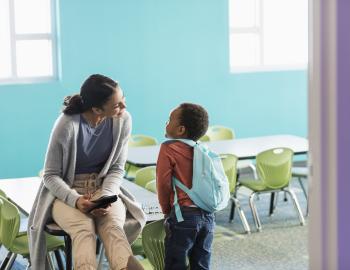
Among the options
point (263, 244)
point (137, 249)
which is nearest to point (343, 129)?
point (137, 249)

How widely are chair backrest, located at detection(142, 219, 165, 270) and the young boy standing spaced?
73 mm

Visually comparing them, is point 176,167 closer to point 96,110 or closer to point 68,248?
point 96,110

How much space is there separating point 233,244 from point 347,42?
16.4ft

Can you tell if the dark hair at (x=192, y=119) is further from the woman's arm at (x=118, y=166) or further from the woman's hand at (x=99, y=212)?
the woman's hand at (x=99, y=212)

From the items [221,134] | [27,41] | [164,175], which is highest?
[27,41]

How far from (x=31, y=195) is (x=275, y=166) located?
2.25 m

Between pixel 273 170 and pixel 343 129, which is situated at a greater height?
pixel 343 129

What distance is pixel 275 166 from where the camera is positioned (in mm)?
6289

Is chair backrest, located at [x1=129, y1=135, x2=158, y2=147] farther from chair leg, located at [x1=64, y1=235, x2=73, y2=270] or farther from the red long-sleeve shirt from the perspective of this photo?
the red long-sleeve shirt

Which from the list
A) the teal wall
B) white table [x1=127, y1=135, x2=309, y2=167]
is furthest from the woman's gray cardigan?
the teal wall

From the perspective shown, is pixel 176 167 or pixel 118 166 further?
pixel 118 166

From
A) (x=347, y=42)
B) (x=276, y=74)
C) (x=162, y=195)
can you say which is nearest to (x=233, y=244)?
(x=162, y=195)

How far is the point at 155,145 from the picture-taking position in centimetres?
702

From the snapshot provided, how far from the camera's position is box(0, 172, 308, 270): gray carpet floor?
5.44 m
